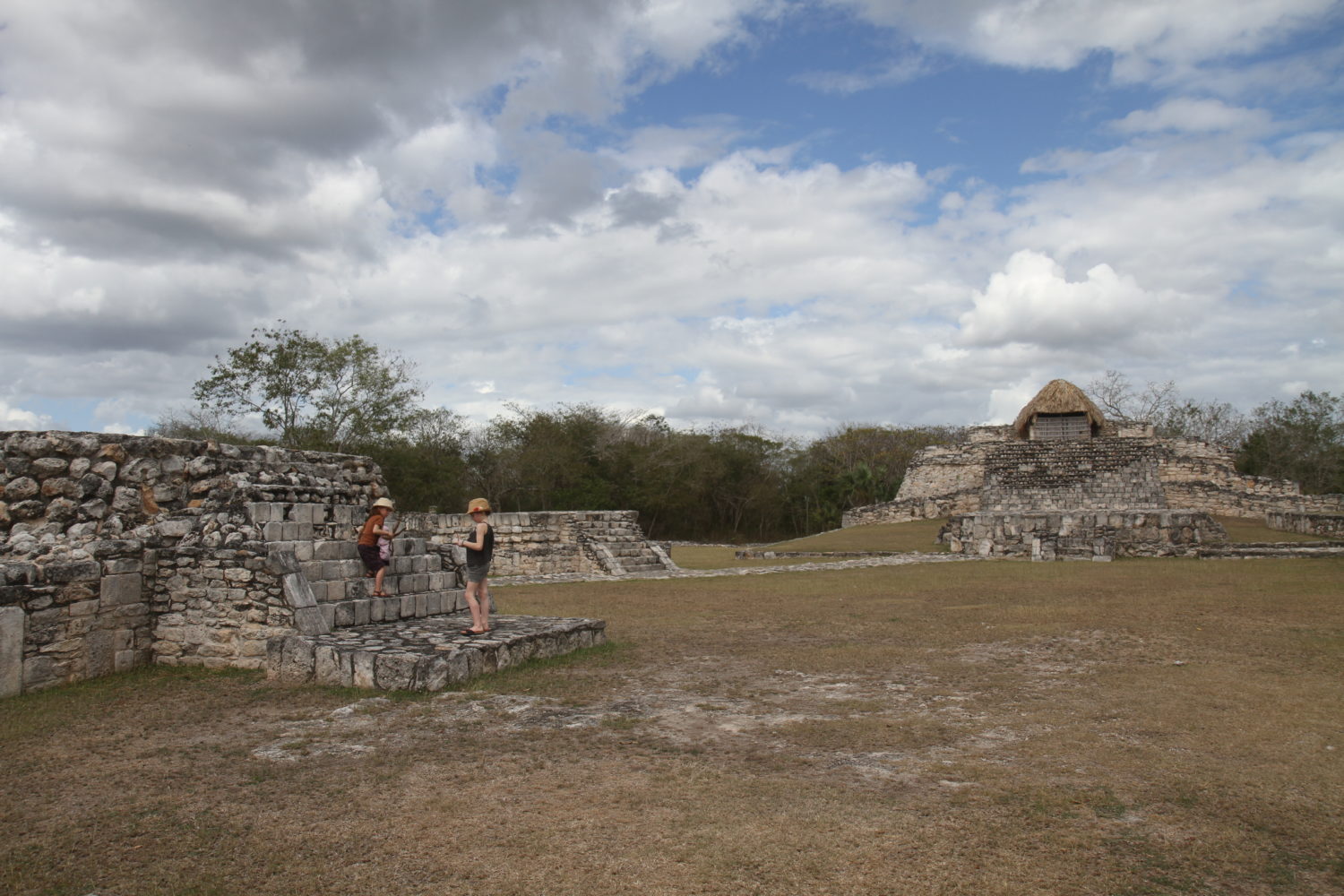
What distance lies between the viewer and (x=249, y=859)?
2834 millimetres

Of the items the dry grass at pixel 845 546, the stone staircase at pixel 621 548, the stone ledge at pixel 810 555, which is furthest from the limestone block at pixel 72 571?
the stone ledge at pixel 810 555

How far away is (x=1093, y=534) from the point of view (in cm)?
1516

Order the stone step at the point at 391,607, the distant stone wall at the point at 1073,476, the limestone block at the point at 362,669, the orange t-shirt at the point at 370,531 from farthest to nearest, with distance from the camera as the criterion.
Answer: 1. the distant stone wall at the point at 1073,476
2. the orange t-shirt at the point at 370,531
3. the stone step at the point at 391,607
4. the limestone block at the point at 362,669

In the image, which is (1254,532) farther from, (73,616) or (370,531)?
(73,616)

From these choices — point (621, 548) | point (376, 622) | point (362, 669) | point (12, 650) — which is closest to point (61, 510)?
point (12, 650)

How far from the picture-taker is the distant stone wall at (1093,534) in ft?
48.3

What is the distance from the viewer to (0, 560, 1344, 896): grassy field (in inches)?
106

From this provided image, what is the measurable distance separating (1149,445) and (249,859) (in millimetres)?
23999

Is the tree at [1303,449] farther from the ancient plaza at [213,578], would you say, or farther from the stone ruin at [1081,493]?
the ancient plaza at [213,578]

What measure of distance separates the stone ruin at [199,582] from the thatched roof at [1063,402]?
78.2 feet

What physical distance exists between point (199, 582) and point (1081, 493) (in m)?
21.0

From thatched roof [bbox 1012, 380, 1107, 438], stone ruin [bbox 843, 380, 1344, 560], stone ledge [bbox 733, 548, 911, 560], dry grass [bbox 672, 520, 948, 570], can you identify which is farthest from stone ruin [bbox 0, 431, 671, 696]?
thatched roof [bbox 1012, 380, 1107, 438]

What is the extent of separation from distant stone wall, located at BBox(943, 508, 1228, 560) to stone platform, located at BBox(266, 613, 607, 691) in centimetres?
1164

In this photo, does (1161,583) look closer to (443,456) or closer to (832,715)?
(832,715)
